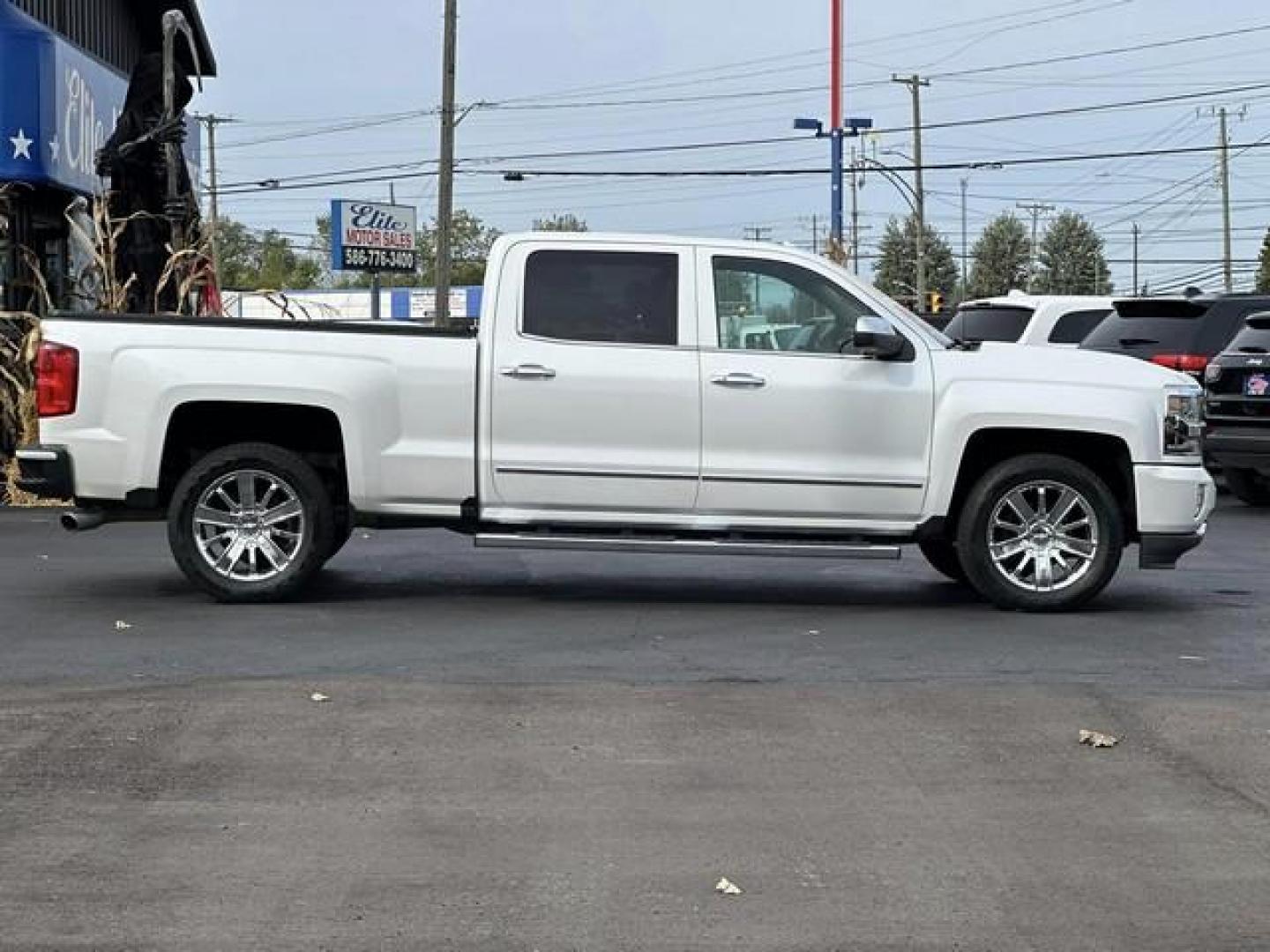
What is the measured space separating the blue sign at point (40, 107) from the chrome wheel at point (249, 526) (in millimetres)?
8702

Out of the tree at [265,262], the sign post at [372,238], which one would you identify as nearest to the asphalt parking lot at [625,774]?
the sign post at [372,238]

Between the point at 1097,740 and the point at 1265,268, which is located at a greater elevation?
the point at 1265,268

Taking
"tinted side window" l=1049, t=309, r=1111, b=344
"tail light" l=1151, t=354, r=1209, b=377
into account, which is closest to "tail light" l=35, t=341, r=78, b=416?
"tail light" l=1151, t=354, r=1209, b=377

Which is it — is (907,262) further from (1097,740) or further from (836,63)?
(1097,740)

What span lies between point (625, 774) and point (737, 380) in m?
3.53

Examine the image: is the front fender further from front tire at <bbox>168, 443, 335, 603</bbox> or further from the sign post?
the sign post

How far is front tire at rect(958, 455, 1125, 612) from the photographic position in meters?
9.27

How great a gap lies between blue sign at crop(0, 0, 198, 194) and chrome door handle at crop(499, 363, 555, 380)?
9438mm

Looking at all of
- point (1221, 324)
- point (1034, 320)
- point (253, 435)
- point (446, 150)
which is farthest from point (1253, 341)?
point (446, 150)

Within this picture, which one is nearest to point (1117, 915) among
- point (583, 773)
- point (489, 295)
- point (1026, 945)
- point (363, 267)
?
point (1026, 945)

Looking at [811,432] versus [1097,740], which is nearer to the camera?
[1097,740]

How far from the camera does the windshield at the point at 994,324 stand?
18.1m

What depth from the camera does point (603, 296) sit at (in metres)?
9.34

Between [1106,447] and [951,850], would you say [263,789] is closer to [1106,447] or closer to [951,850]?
[951,850]
